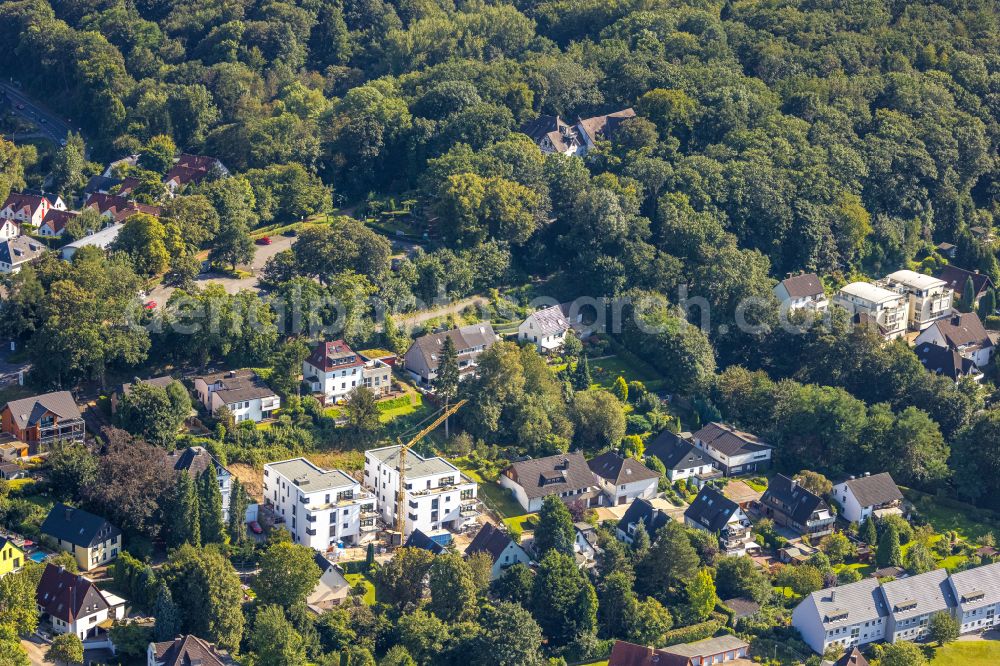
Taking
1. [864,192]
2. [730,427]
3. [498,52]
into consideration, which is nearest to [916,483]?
[730,427]

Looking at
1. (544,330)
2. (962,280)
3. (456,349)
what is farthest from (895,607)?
(962,280)

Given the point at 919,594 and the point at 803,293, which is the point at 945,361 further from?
the point at 919,594

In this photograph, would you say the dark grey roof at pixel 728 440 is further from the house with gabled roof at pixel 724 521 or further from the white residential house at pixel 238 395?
the white residential house at pixel 238 395

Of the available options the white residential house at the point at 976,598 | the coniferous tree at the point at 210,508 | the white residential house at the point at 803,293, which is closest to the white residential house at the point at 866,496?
the white residential house at the point at 976,598

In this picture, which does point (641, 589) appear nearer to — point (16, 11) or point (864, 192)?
point (864, 192)

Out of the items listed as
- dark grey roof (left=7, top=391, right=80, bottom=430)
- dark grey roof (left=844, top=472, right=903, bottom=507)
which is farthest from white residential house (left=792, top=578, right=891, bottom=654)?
dark grey roof (left=7, top=391, right=80, bottom=430)
